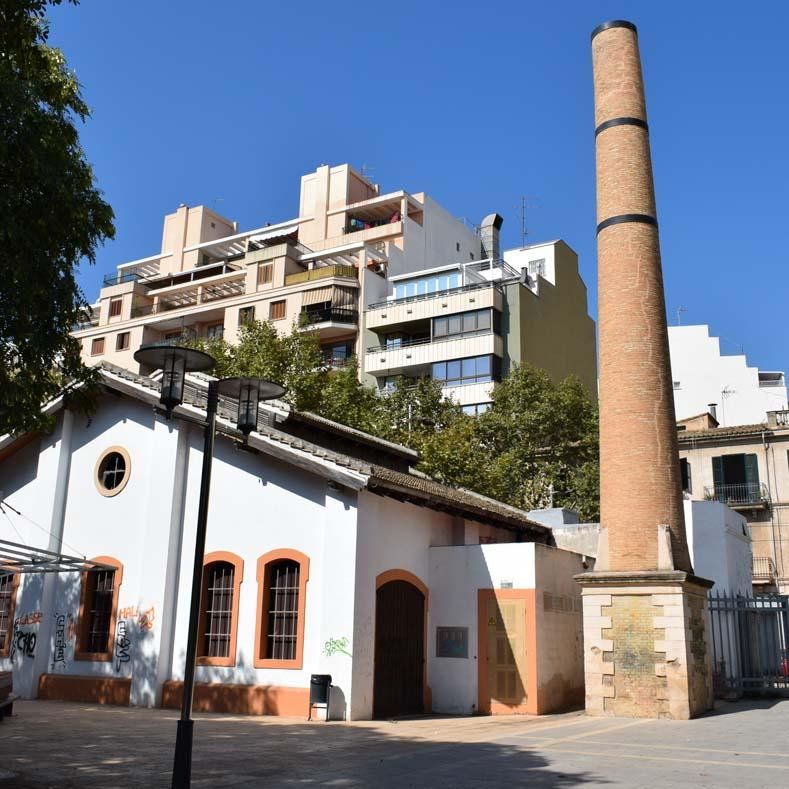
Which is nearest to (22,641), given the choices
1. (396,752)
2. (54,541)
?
(54,541)

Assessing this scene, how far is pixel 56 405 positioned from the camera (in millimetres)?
21297

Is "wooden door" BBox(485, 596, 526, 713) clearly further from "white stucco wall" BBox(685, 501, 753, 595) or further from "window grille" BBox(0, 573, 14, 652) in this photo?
"window grille" BBox(0, 573, 14, 652)

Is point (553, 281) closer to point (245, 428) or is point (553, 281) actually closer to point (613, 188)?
point (613, 188)

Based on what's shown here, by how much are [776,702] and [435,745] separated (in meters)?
11.8

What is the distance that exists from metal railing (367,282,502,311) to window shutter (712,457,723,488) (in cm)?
1510

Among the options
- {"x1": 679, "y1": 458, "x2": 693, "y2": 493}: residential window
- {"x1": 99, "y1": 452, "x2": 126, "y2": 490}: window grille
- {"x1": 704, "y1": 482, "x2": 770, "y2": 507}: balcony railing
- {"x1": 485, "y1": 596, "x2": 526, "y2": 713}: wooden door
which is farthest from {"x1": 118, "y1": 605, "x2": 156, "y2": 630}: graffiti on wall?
{"x1": 679, "y1": 458, "x2": 693, "y2": 493}: residential window

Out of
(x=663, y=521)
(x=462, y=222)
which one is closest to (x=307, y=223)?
(x=462, y=222)

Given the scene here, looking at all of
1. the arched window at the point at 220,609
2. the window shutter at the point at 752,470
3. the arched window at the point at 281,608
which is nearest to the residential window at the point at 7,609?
the arched window at the point at 220,609

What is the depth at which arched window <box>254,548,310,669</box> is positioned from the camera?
1692cm

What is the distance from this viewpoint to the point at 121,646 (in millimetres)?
18766

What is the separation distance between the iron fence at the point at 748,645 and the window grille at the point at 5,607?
16.4m

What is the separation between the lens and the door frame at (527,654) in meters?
18.1

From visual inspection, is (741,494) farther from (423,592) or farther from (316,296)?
(316,296)

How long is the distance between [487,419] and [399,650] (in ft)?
64.5
